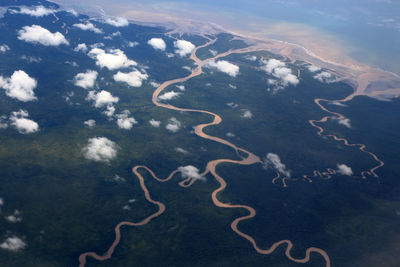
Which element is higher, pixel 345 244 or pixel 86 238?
pixel 345 244

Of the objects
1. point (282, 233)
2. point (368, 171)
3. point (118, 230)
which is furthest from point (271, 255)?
point (368, 171)

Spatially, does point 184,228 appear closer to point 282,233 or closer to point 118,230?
point 118,230

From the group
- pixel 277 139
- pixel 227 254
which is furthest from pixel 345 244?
pixel 277 139

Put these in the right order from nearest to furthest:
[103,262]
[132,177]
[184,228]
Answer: [103,262] < [184,228] < [132,177]

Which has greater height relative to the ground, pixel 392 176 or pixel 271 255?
pixel 392 176

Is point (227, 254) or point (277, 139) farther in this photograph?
point (277, 139)

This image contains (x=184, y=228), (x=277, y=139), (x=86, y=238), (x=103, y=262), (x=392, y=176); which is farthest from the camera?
(x=277, y=139)

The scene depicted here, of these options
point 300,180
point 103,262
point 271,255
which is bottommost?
point 103,262

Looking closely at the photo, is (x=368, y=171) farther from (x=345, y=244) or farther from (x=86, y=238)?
(x=86, y=238)

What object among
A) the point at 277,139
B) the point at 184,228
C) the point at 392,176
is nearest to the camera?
the point at 184,228
